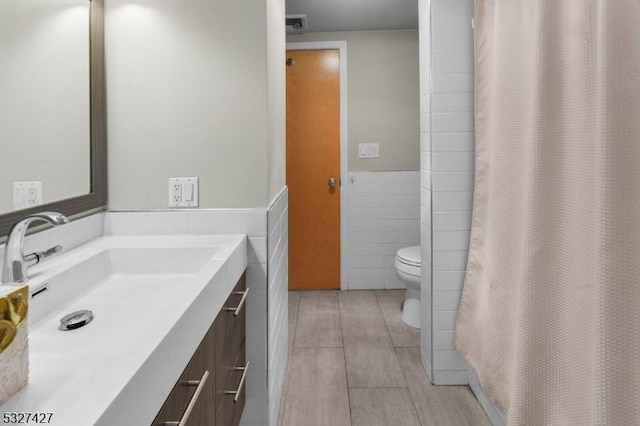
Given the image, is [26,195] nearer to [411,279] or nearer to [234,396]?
[234,396]

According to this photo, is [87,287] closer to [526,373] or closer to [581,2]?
[526,373]

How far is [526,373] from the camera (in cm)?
150

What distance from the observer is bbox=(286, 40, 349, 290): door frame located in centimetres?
405

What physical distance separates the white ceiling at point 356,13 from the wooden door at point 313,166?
0.29 meters

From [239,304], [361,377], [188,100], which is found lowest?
[361,377]

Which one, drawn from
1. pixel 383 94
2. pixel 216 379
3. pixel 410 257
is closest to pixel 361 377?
pixel 410 257

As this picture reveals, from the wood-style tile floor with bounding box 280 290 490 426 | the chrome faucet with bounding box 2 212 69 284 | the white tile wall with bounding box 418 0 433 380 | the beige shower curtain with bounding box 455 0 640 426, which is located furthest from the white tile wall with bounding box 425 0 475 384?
the chrome faucet with bounding box 2 212 69 284

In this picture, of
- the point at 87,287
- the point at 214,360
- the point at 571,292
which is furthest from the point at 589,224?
the point at 87,287

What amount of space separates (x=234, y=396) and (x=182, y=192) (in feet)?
2.55

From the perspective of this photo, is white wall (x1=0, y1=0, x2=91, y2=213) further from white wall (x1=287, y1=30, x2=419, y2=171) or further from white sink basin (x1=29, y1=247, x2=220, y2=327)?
white wall (x1=287, y1=30, x2=419, y2=171)

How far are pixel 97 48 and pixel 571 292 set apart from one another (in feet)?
5.75

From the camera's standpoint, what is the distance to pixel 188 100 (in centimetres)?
181

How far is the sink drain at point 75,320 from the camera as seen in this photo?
1.05 metres

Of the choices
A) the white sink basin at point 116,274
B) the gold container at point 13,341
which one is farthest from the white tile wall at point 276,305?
the gold container at point 13,341
